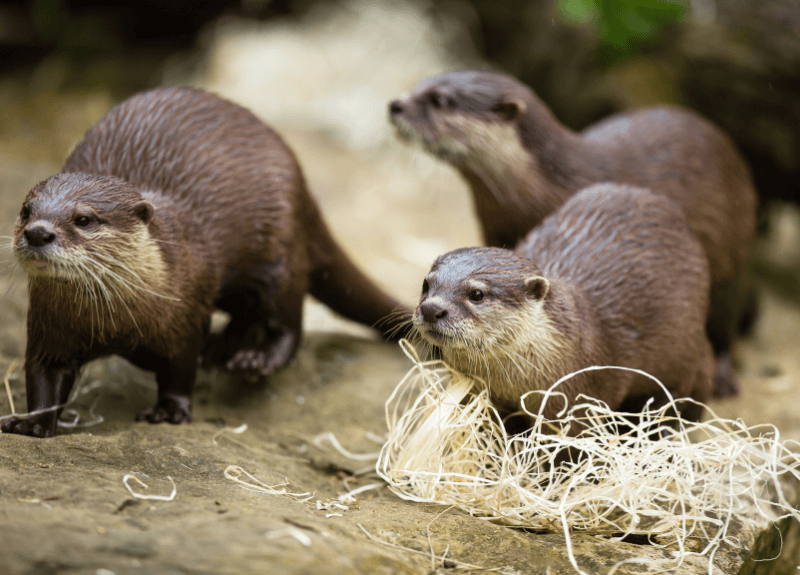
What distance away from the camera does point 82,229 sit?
97.8 inches

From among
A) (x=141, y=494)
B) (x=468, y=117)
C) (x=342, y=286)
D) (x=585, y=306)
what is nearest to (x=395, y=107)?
(x=468, y=117)

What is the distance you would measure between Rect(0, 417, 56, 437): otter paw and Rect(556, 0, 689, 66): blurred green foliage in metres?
3.73

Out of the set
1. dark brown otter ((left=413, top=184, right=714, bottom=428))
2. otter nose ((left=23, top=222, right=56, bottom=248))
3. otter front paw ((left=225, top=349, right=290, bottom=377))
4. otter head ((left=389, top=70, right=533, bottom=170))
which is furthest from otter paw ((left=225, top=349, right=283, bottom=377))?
otter head ((left=389, top=70, right=533, bottom=170))

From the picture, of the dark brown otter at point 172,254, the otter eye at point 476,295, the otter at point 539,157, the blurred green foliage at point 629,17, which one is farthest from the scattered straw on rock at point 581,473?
the blurred green foliage at point 629,17

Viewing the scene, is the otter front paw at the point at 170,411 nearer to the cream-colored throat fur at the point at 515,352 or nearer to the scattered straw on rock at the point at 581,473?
the scattered straw on rock at the point at 581,473

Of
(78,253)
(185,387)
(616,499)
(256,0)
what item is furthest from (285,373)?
(256,0)

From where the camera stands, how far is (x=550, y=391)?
2.48 m

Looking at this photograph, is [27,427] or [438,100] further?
[438,100]

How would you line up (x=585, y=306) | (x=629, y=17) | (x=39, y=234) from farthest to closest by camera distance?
(x=629, y=17), (x=585, y=306), (x=39, y=234)

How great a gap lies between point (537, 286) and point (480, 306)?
21cm

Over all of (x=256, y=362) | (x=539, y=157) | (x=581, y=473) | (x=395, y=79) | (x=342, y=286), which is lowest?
(x=581, y=473)

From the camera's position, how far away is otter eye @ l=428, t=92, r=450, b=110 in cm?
373

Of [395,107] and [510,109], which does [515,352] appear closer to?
[510,109]

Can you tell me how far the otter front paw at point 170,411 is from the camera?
2.88 meters
